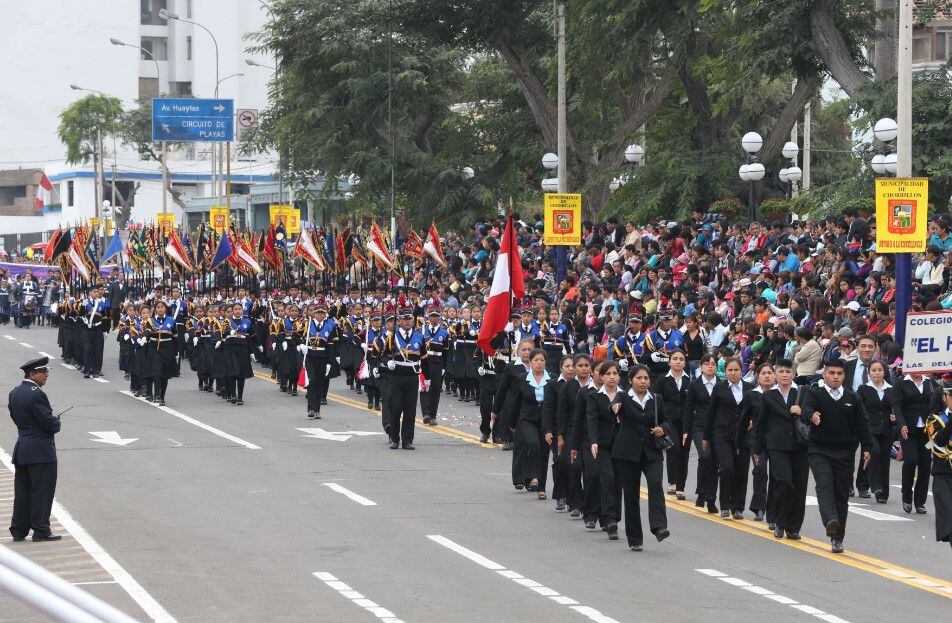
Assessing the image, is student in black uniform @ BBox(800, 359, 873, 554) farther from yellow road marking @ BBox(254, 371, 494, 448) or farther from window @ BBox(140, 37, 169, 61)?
window @ BBox(140, 37, 169, 61)

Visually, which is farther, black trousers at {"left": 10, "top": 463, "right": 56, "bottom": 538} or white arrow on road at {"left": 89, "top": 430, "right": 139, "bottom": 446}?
white arrow on road at {"left": 89, "top": 430, "right": 139, "bottom": 446}

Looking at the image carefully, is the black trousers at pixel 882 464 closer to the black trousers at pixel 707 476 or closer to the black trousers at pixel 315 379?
the black trousers at pixel 707 476

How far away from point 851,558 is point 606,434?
94.6 inches

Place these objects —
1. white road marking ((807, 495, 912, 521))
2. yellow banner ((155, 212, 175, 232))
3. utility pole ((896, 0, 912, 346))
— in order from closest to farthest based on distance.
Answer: white road marking ((807, 495, 912, 521))
utility pole ((896, 0, 912, 346))
yellow banner ((155, 212, 175, 232))

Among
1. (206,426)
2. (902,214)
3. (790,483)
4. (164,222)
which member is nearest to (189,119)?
(164,222)

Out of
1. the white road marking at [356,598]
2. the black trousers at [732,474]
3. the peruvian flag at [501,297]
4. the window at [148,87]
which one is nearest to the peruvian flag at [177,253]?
the peruvian flag at [501,297]

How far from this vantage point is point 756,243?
26.2 meters

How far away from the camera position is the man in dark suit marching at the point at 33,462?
13406 millimetres

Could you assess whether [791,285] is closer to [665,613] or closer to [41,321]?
[665,613]

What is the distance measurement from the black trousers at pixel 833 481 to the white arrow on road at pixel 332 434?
9607 millimetres

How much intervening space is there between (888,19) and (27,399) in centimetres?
2047

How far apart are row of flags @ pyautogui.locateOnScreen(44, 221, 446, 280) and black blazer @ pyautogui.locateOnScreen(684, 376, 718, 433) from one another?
1570 centimetres

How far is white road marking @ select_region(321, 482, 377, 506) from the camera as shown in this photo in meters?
15.8

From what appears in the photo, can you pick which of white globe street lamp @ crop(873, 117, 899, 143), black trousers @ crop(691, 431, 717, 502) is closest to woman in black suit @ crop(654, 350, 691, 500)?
black trousers @ crop(691, 431, 717, 502)
